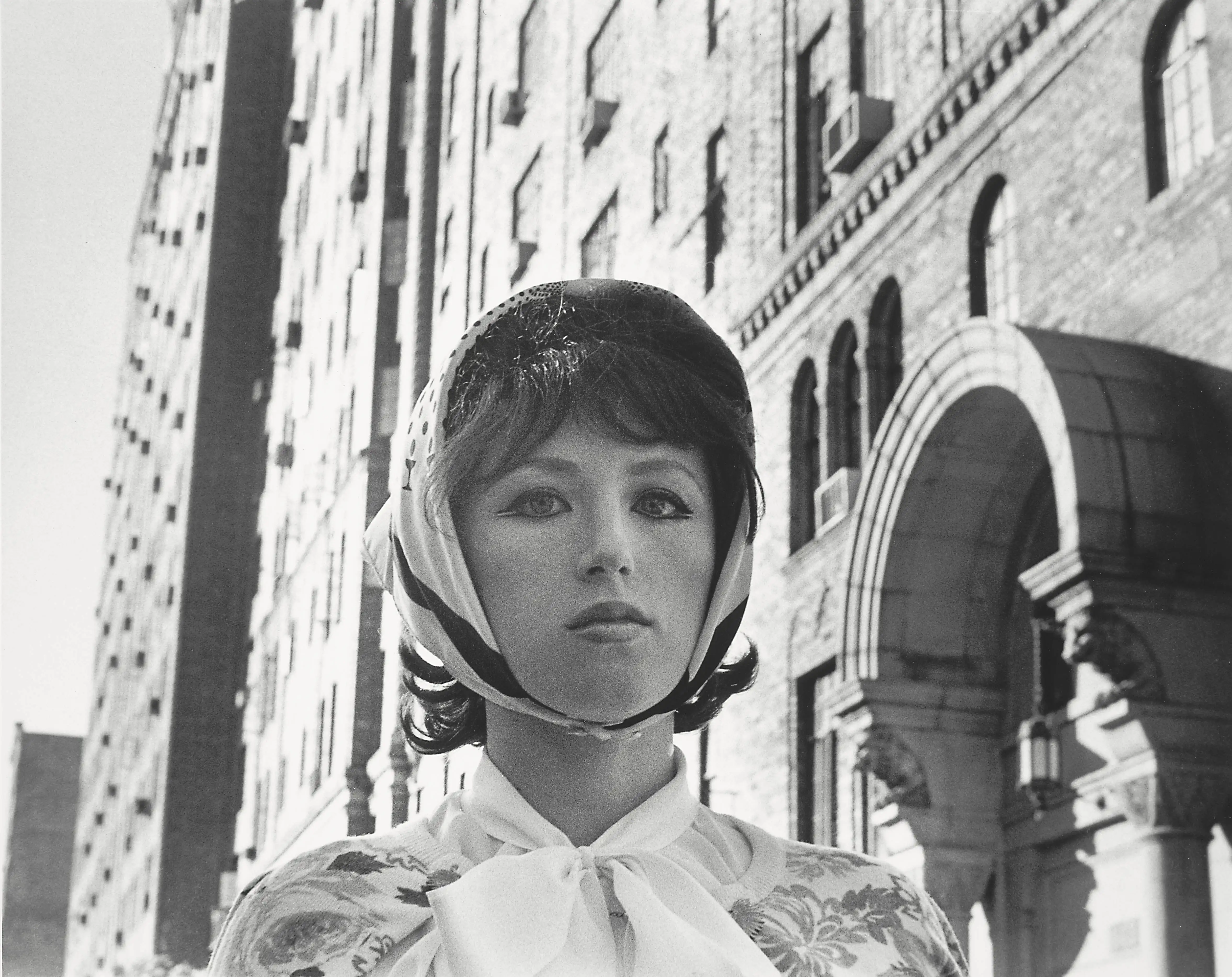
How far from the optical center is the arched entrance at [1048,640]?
4895mm

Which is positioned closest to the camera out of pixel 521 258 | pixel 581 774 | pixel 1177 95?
pixel 581 774

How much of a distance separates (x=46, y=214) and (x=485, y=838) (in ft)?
14.1

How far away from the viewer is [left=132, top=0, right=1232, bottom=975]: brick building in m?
4.96

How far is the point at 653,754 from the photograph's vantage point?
1611 mm

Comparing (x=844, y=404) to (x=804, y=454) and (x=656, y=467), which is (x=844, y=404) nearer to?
(x=804, y=454)

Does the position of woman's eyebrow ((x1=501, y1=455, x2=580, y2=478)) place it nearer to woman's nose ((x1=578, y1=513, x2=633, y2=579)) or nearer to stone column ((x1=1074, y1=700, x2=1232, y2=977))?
woman's nose ((x1=578, y1=513, x2=633, y2=579))

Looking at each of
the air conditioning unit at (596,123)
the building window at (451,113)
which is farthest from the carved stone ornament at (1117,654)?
the building window at (451,113)

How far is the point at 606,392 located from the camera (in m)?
1.56

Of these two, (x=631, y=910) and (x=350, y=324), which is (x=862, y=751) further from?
(x=631, y=910)

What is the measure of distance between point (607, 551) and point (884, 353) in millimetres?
5224

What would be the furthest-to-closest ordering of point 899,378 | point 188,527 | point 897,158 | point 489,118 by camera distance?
1. point 188,527
2. point 489,118
3. point 899,378
4. point 897,158

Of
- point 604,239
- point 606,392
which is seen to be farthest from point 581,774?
point 604,239

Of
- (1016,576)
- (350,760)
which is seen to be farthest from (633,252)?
(350,760)

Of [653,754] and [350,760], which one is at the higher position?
[350,760]
